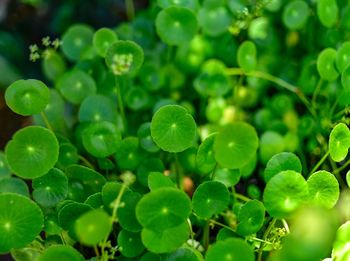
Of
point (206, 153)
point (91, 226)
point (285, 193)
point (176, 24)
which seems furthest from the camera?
point (176, 24)

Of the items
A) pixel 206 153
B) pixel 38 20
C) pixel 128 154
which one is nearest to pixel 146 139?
pixel 128 154

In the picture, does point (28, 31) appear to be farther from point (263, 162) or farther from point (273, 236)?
point (273, 236)

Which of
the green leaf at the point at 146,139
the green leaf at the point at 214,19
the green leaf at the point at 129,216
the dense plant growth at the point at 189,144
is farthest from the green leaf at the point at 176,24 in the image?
the green leaf at the point at 129,216

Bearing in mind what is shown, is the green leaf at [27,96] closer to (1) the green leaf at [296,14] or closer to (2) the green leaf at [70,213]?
(2) the green leaf at [70,213]

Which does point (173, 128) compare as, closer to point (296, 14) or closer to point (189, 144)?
point (189, 144)

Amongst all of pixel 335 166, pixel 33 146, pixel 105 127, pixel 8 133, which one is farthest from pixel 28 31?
pixel 335 166

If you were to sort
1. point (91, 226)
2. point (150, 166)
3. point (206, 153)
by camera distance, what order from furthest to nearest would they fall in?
point (150, 166) → point (206, 153) → point (91, 226)

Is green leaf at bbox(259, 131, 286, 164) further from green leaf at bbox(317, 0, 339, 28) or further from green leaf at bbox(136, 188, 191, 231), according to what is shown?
green leaf at bbox(136, 188, 191, 231)

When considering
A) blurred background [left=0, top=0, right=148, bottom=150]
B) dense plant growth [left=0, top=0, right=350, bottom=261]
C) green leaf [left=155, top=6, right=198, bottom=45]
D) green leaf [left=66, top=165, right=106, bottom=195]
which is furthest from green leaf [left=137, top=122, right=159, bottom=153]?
blurred background [left=0, top=0, right=148, bottom=150]
